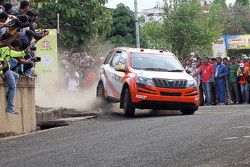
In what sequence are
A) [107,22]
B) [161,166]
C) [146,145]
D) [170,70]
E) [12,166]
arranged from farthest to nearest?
[107,22], [170,70], [146,145], [12,166], [161,166]

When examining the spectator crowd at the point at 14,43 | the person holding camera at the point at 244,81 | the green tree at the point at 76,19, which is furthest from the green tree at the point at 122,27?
the spectator crowd at the point at 14,43

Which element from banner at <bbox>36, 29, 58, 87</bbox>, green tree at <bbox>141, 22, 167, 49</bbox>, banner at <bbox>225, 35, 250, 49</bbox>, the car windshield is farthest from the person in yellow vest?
banner at <bbox>225, 35, 250, 49</bbox>

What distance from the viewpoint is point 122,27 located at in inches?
1986

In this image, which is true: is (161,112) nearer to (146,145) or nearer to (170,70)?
(170,70)

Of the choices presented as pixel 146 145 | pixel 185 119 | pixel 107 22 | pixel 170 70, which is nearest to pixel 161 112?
pixel 170 70

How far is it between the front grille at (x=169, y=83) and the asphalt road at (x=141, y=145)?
2.71 meters

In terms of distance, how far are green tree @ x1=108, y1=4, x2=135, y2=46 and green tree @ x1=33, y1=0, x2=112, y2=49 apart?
18487mm

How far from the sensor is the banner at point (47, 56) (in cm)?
2273

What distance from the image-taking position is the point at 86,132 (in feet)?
41.1

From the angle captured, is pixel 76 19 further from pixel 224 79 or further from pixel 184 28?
pixel 184 28

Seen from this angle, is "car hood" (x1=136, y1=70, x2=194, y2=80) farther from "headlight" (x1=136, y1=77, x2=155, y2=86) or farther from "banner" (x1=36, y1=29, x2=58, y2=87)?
"banner" (x1=36, y1=29, x2=58, y2=87)

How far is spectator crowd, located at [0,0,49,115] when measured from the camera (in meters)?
12.8

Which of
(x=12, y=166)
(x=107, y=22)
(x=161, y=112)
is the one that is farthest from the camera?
(x=107, y=22)

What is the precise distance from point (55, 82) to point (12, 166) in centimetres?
1552
